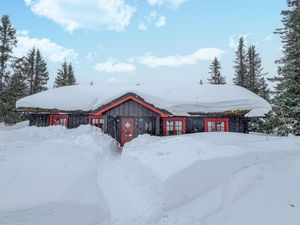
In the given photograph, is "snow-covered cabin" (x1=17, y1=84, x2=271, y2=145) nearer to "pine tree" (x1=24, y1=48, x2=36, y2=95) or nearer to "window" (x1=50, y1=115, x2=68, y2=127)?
"window" (x1=50, y1=115, x2=68, y2=127)

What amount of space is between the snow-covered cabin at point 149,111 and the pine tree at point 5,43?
937 centimetres

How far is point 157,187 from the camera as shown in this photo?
7.52 metres

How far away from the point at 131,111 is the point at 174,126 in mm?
3816

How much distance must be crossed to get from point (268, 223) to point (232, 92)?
16.9 meters

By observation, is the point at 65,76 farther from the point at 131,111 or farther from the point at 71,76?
the point at 131,111

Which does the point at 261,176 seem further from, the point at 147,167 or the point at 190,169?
the point at 147,167

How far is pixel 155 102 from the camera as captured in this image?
17844 mm

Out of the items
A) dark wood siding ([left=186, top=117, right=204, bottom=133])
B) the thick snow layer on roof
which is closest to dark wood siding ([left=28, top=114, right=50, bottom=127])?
the thick snow layer on roof

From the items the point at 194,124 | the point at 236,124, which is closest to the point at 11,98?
the point at 194,124

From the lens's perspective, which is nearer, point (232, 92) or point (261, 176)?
point (261, 176)

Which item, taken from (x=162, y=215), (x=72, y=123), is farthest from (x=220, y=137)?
(x=72, y=123)

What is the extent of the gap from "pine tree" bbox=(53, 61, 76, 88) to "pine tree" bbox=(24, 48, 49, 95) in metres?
1.97

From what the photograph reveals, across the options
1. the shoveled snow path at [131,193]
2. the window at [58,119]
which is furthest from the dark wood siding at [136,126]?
the shoveled snow path at [131,193]

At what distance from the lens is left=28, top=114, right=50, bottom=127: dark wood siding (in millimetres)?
20688
